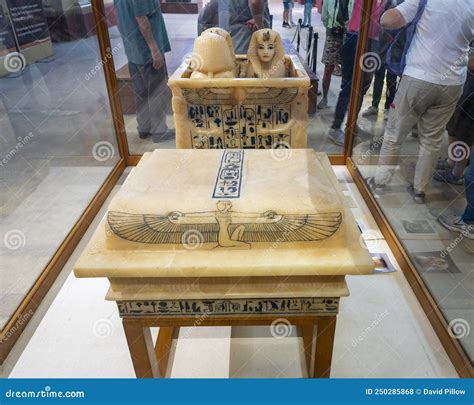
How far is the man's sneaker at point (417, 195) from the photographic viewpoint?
2.29m

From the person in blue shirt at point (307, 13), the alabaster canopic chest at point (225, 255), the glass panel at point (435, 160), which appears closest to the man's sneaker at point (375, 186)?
the glass panel at point (435, 160)

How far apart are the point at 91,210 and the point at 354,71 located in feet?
7.14

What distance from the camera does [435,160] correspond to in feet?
6.94

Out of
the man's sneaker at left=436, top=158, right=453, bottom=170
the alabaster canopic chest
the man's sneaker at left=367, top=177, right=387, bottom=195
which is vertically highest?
the alabaster canopic chest

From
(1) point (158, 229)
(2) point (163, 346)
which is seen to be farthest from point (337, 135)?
(1) point (158, 229)

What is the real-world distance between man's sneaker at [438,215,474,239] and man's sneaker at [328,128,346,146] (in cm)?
140

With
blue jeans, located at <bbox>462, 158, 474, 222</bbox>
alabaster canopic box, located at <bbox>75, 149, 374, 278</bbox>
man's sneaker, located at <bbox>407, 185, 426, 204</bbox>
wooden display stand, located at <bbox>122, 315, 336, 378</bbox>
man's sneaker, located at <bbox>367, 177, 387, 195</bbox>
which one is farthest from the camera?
man's sneaker, located at <bbox>367, 177, 387, 195</bbox>

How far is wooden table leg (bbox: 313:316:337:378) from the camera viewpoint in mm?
1264

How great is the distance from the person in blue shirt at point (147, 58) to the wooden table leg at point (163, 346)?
2.16 meters

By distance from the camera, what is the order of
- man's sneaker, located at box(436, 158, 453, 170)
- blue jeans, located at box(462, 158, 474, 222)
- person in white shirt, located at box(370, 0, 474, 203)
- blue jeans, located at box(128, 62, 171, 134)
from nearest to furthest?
blue jeans, located at box(462, 158, 474, 222) → person in white shirt, located at box(370, 0, 474, 203) → man's sneaker, located at box(436, 158, 453, 170) → blue jeans, located at box(128, 62, 171, 134)

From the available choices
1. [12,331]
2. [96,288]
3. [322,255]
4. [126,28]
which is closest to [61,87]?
[126,28]

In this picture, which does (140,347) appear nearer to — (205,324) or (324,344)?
(205,324)

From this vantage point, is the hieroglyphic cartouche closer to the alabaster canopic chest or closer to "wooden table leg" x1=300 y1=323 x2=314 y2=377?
the alabaster canopic chest

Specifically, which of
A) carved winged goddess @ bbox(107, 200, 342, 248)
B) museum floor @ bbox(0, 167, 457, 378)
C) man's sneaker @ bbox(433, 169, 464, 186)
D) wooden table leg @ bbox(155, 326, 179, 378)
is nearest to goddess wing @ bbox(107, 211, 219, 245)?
carved winged goddess @ bbox(107, 200, 342, 248)
